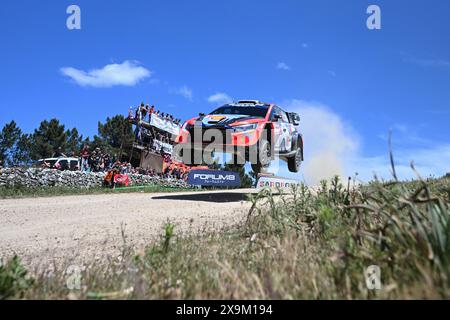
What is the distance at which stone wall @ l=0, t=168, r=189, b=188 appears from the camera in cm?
1711

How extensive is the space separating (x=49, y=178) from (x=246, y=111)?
1262 centimetres

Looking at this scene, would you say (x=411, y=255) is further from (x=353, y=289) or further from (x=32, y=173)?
(x=32, y=173)

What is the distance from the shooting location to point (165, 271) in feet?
8.67

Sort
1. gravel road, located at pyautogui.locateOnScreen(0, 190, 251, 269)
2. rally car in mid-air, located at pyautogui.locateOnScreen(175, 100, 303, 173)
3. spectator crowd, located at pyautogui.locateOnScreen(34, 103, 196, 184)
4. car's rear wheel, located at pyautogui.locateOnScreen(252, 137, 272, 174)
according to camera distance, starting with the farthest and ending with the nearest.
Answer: spectator crowd, located at pyautogui.locateOnScreen(34, 103, 196, 184) → car's rear wheel, located at pyautogui.locateOnScreen(252, 137, 272, 174) → rally car in mid-air, located at pyautogui.locateOnScreen(175, 100, 303, 173) → gravel road, located at pyautogui.locateOnScreen(0, 190, 251, 269)

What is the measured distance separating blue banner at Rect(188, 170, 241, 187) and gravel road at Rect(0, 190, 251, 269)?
179cm

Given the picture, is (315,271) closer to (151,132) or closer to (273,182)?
(273,182)

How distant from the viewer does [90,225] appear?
6.45 meters

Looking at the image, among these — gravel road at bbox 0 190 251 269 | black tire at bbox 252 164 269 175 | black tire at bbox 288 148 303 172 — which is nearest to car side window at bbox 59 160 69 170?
gravel road at bbox 0 190 251 269

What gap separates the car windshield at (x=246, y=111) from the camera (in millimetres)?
10579

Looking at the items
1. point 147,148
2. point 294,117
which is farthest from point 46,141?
point 294,117

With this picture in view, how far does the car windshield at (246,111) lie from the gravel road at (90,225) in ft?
10.6

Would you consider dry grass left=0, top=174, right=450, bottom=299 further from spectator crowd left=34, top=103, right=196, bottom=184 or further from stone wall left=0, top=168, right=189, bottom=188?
spectator crowd left=34, top=103, right=196, bottom=184
